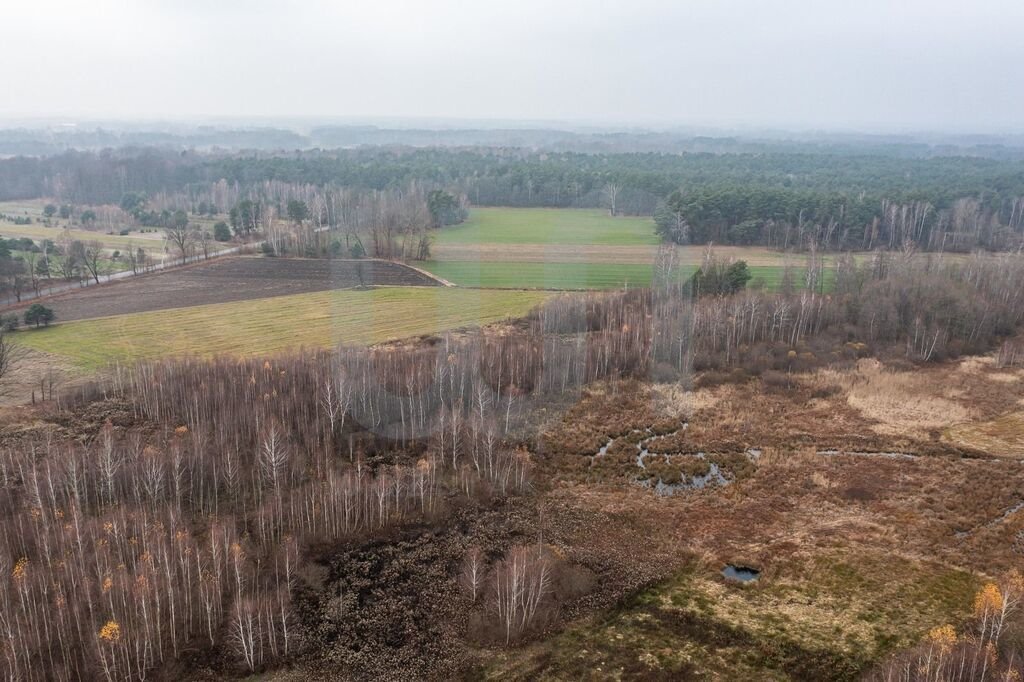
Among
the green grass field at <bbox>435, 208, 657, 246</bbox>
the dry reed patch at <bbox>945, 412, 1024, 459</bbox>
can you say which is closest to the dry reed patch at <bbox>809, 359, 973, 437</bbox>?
the dry reed patch at <bbox>945, 412, 1024, 459</bbox>

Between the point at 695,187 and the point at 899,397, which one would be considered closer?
the point at 899,397

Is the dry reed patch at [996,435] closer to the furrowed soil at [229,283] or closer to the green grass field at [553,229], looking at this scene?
the green grass field at [553,229]

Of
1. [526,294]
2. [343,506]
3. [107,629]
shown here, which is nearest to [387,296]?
[526,294]

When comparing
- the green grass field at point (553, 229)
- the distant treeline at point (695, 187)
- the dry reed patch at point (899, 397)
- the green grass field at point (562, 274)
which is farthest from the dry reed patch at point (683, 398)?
the distant treeline at point (695, 187)

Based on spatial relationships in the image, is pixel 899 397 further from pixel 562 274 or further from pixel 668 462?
pixel 562 274

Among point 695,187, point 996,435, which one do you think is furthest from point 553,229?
point 996,435

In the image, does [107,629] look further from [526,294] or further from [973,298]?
[973,298]
